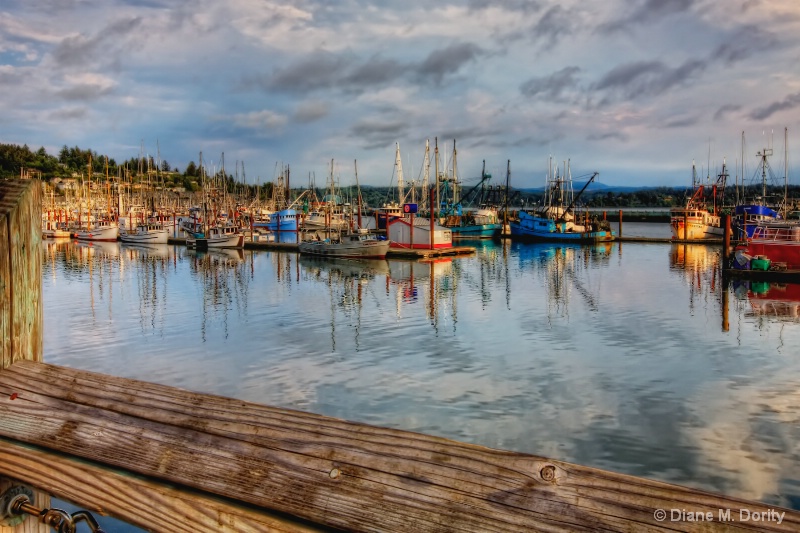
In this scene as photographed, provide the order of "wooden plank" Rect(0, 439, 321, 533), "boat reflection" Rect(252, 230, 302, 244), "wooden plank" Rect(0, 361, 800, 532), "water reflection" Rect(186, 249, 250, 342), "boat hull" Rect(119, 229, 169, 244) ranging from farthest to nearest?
"boat reflection" Rect(252, 230, 302, 244) → "boat hull" Rect(119, 229, 169, 244) → "water reflection" Rect(186, 249, 250, 342) → "wooden plank" Rect(0, 439, 321, 533) → "wooden plank" Rect(0, 361, 800, 532)

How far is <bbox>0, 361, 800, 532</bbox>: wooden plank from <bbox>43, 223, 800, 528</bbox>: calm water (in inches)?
378

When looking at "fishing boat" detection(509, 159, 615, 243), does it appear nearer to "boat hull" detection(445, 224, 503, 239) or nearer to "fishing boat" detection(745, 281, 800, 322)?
"boat hull" detection(445, 224, 503, 239)

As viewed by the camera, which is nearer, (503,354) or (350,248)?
(503,354)

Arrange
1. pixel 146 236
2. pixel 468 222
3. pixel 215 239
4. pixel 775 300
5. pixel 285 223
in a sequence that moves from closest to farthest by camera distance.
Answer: pixel 775 300 < pixel 215 239 < pixel 146 236 < pixel 468 222 < pixel 285 223

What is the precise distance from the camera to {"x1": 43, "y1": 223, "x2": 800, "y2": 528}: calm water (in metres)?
11.8

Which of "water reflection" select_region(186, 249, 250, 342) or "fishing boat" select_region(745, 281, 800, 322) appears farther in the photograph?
"water reflection" select_region(186, 249, 250, 342)

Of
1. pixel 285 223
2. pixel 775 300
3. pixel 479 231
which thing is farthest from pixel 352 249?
pixel 285 223

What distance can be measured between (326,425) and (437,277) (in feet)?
128

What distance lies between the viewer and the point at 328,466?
64.0 inches

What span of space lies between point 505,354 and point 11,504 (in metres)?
17.7

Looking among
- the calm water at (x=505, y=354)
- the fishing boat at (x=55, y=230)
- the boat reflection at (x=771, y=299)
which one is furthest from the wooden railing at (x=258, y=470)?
the fishing boat at (x=55, y=230)

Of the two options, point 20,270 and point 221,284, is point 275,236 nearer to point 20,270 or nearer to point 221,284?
point 221,284

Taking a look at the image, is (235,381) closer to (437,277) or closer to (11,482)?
(11,482)

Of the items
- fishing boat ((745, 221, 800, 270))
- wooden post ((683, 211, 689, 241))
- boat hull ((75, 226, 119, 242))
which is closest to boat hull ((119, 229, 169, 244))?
boat hull ((75, 226, 119, 242))
